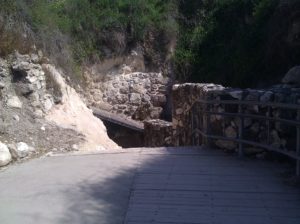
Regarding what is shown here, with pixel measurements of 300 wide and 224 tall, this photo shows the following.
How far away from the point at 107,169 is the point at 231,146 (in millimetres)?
2222

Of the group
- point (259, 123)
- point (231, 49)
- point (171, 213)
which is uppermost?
point (231, 49)

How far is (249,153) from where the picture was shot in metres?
7.59

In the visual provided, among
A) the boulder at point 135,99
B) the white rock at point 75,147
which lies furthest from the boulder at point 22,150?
the boulder at point 135,99

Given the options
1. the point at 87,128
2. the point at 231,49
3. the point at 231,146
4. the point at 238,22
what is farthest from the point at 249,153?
the point at 238,22

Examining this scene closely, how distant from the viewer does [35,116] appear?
9305mm

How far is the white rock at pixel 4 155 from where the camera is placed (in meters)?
7.50

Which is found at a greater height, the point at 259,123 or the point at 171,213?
the point at 259,123

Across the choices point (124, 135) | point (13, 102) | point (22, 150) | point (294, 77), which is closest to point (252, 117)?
point (294, 77)

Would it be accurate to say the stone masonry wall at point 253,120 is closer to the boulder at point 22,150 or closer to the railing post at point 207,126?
the railing post at point 207,126

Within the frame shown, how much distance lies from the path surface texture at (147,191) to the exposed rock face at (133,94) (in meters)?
9.65

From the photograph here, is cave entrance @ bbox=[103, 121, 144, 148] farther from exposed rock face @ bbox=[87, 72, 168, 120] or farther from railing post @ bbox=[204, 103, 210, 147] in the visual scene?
railing post @ bbox=[204, 103, 210, 147]

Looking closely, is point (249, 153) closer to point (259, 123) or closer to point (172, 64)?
point (259, 123)

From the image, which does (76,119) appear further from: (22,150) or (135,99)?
(135,99)

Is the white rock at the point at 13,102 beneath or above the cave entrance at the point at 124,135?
Answer: above
